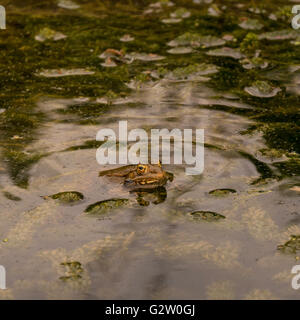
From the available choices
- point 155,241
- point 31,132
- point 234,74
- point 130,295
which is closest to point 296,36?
point 234,74

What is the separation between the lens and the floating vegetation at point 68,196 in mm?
5730

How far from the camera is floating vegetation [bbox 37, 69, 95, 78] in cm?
888

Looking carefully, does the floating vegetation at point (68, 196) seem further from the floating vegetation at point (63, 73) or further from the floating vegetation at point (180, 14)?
the floating vegetation at point (180, 14)

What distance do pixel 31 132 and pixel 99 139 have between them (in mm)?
915

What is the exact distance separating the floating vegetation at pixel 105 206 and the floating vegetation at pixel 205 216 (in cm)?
72

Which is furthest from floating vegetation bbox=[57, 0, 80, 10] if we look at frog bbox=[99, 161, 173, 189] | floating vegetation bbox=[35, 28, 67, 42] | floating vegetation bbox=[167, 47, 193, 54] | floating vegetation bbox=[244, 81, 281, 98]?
frog bbox=[99, 161, 173, 189]

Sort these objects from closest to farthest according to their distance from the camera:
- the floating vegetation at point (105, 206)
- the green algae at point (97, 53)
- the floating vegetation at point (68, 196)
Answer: the floating vegetation at point (105, 206) → the floating vegetation at point (68, 196) → the green algae at point (97, 53)

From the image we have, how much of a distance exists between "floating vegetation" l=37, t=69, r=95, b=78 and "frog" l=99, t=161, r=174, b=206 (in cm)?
331

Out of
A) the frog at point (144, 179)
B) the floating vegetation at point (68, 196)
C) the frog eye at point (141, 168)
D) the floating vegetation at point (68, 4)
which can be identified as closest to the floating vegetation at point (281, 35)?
the floating vegetation at point (68, 4)

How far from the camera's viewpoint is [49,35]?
10.3 metres

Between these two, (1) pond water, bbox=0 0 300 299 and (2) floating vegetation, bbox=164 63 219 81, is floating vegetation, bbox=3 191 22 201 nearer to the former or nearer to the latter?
(1) pond water, bbox=0 0 300 299

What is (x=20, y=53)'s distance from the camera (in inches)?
383

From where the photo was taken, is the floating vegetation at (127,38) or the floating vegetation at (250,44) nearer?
the floating vegetation at (250,44)

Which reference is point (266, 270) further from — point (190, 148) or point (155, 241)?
point (190, 148)
